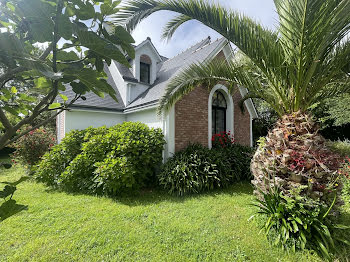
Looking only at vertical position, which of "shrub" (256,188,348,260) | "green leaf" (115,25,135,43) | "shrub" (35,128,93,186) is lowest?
"shrub" (256,188,348,260)

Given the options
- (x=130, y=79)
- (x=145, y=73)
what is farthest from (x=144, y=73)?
(x=130, y=79)

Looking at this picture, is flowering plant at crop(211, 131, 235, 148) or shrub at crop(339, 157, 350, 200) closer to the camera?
shrub at crop(339, 157, 350, 200)

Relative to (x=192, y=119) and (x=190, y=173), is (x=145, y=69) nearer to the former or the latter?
(x=192, y=119)

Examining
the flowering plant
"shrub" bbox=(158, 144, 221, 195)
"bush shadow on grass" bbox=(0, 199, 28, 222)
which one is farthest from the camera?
the flowering plant

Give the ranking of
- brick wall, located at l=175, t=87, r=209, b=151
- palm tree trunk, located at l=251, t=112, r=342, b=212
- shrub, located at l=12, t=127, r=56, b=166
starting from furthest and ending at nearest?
shrub, located at l=12, t=127, r=56, b=166 → brick wall, located at l=175, t=87, r=209, b=151 → palm tree trunk, located at l=251, t=112, r=342, b=212

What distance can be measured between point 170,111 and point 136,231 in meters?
4.52

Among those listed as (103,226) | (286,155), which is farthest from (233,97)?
(103,226)

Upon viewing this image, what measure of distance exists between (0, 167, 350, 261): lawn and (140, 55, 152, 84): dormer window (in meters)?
7.40

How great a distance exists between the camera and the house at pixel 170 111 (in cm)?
763

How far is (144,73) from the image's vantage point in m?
10.8

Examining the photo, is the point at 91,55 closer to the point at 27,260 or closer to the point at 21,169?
the point at 27,260

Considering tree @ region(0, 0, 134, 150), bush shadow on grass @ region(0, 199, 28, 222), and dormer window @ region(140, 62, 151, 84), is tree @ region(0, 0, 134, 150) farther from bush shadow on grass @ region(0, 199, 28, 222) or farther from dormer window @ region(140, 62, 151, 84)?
dormer window @ region(140, 62, 151, 84)

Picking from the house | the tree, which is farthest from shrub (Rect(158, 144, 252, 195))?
the tree

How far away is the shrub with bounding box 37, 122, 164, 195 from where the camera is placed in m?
5.79
